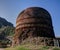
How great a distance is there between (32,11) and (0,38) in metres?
25.9

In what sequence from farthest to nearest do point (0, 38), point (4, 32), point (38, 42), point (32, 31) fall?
point (4, 32) < point (0, 38) < point (32, 31) < point (38, 42)

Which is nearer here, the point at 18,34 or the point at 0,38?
the point at 18,34

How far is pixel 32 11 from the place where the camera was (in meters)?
21.7

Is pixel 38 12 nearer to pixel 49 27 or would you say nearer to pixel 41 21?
pixel 41 21

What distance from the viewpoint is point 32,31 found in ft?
67.5

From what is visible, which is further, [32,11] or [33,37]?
[32,11]

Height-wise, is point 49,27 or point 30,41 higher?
point 49,27

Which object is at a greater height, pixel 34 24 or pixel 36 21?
pixel 36 21

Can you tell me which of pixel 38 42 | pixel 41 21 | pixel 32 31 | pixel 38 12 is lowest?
pixel 38 42

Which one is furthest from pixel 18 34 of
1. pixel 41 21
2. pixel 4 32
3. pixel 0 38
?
pixel 4 32

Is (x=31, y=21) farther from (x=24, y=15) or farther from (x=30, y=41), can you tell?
(x=30, y=41)

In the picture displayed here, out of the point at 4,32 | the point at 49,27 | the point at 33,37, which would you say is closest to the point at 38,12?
the point at 49,27

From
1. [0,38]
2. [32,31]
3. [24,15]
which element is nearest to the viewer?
[32,31]

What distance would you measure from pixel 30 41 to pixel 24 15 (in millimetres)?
5050
